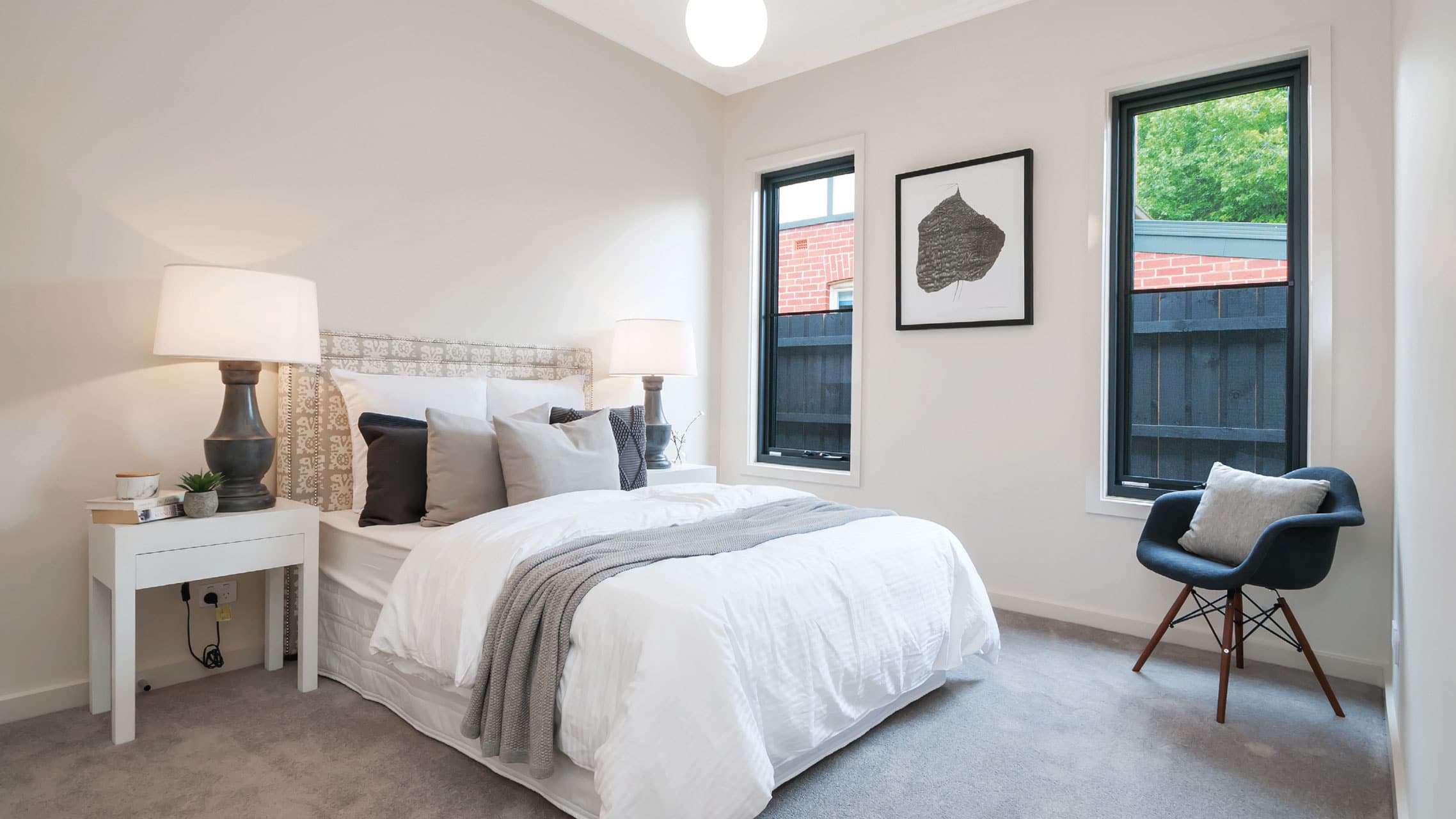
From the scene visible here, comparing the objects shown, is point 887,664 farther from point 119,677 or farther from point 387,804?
point 119,677

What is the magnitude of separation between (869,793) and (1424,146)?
1.80 meters

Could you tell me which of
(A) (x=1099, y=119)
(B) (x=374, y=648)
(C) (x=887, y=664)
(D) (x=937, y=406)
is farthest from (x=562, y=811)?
(A) (x=1099, y=119)

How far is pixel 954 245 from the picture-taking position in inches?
153

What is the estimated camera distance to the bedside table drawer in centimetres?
224

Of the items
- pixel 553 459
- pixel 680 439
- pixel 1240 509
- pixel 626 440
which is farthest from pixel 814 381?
pixel 1240 509

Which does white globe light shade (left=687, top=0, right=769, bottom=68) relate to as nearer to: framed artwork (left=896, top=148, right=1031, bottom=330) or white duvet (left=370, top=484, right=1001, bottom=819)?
white duvet (left=370, top=484, right=1001, bottom=819)

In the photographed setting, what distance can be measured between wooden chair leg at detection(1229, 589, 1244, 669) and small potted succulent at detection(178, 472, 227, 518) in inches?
128

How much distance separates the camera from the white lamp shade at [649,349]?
3873 mm

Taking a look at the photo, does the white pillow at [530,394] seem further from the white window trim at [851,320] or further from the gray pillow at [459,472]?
the white window trim at [851,320]

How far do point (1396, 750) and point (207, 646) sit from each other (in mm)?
3720

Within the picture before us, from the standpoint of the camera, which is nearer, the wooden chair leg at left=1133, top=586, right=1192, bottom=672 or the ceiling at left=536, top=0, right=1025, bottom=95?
the wooden chair leg at left=1133, top=586, right=1192, bottom=672

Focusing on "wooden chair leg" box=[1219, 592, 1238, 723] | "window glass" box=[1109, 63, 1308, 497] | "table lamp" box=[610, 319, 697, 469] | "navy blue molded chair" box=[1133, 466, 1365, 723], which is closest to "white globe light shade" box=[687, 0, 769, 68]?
"table lamp" box=[610, 319, 697, 469]

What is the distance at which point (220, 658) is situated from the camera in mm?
2746

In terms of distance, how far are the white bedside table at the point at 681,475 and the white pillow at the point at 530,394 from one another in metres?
0.49
